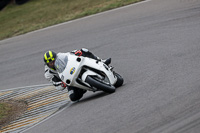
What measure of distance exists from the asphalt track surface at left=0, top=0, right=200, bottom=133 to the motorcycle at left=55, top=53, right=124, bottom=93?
1.15 ft

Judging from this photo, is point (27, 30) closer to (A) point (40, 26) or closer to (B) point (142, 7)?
(A) point (40, 26)

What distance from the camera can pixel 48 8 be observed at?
24.5m

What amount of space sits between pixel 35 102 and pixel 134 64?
3071 mm

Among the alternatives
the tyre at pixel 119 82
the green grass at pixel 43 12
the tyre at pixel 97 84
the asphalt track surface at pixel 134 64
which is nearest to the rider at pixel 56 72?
the asphalt track surface at pixel 134 64

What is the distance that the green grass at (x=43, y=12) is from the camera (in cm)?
2038

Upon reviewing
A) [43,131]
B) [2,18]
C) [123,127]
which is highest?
[123,127]

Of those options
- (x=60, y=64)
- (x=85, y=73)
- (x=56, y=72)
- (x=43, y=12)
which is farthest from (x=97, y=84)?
(x=43, y=12)

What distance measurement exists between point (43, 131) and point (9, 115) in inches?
100

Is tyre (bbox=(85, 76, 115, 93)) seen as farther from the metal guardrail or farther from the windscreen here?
the metal guardrail

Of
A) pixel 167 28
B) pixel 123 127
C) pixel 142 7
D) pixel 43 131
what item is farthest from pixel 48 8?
pixel 123 127

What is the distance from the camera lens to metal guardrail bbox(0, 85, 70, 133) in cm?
988

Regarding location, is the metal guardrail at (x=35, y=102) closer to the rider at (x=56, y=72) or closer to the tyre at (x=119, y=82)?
the rider at (x=56, y=72)

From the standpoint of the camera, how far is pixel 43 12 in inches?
941

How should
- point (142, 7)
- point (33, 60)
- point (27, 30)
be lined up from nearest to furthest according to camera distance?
1. point (33, 60)
2. point (142, 7)
3. point (27, 30)
